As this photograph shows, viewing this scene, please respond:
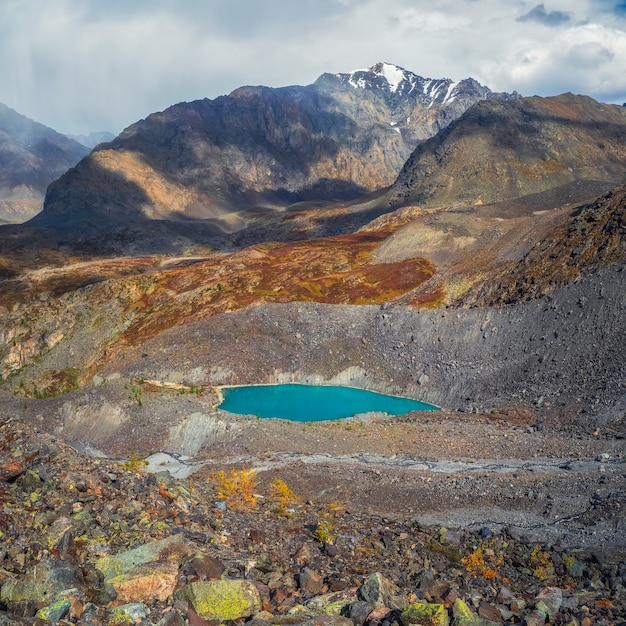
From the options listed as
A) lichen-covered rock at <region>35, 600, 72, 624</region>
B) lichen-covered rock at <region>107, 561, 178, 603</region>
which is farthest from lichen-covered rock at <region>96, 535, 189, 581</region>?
lichen-covered rock at <region>35, 600, 72, 624</region>

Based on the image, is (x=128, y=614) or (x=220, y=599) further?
(x=220, y=599)

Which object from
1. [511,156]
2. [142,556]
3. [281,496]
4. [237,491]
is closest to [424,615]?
[142,556]

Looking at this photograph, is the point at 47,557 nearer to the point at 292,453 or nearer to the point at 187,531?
the point at 187,531


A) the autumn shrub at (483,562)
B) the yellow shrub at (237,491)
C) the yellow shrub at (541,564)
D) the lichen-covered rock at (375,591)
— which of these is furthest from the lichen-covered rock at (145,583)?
the yellow shrub at (541,564)

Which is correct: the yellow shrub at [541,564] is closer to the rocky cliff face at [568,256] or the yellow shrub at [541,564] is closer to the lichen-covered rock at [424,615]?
the lichen-covered rock at [424,615]

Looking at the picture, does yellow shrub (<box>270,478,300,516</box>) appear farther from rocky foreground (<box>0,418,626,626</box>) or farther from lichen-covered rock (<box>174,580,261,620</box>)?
lichen-covered rock (<box>174,580,261,620</box>)

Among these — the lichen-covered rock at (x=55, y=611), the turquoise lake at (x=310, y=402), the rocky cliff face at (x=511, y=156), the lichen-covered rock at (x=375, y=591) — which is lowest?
the turquoise lake at (x=310, y=402)

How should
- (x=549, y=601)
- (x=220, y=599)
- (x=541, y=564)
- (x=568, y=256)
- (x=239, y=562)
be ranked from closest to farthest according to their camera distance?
(x=220, y=599), (x=239, y=562), (x=549, y=601), (x=541, y=564), (x=568, y=256)

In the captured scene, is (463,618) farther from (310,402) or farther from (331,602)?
(310,402)
